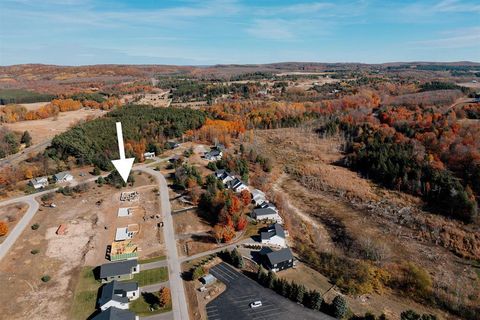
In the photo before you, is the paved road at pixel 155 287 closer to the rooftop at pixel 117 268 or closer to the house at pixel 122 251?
the rooftop at pixel 117 268

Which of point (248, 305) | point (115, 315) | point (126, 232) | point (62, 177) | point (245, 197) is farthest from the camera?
point (62, 177)

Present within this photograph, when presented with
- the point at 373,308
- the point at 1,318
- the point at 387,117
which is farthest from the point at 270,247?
the point at 387,117

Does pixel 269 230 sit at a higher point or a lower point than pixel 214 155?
lower

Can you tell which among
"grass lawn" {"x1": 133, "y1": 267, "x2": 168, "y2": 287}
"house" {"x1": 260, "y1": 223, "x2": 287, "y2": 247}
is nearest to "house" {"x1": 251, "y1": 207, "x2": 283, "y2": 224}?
"house" {"x1": 260, "y1": 223, "x2": 287, "y2": 247}

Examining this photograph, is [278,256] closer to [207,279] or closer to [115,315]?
[207,279]

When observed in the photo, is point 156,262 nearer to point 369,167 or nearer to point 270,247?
point 270,247

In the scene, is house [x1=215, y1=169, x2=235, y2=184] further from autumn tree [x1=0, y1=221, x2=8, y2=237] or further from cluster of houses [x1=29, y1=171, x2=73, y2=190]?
autumn tree [x1=0, y1=221, x2=8, y2=237]

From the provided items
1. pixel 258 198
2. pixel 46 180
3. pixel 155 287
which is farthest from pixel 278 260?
pixel 46 180
